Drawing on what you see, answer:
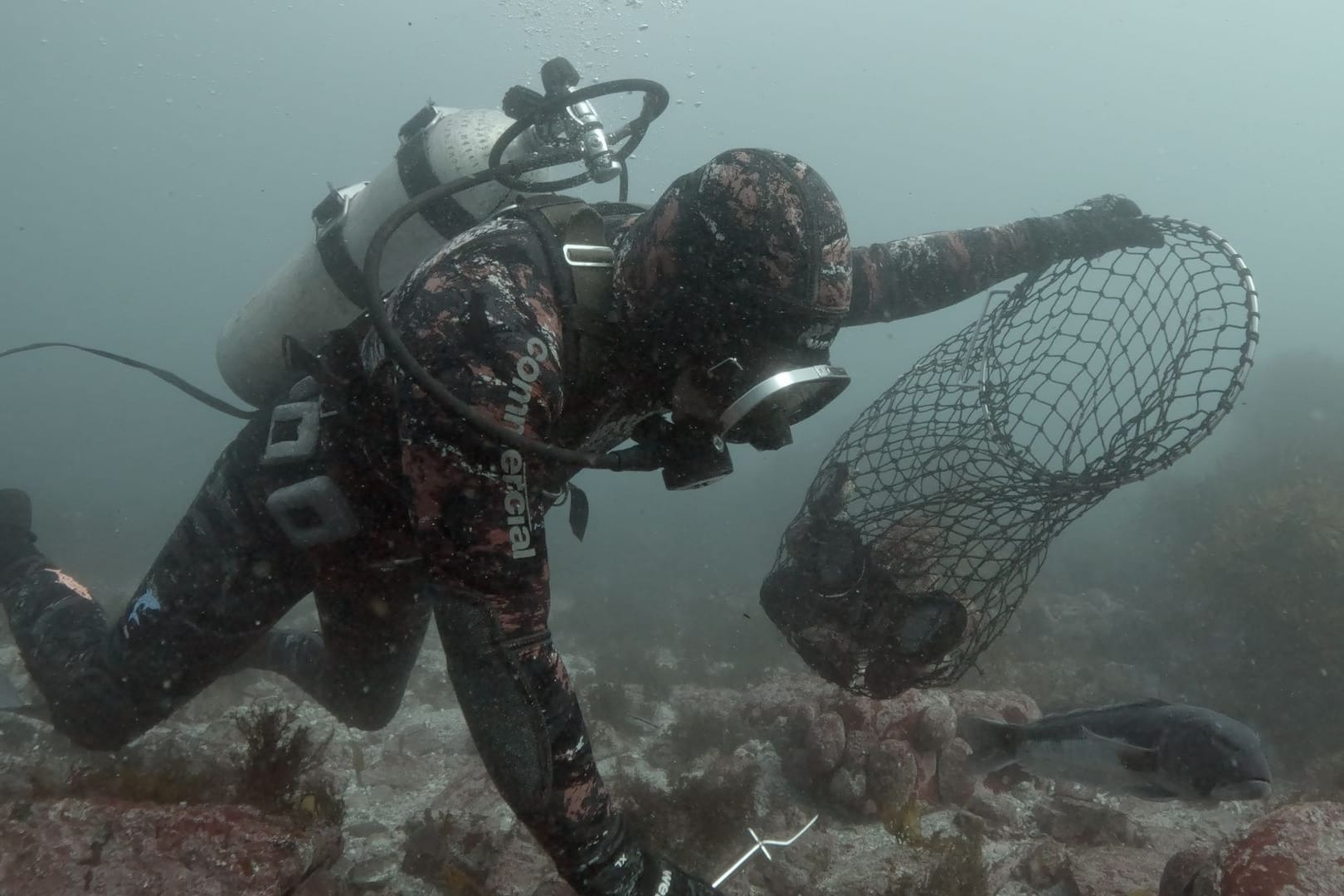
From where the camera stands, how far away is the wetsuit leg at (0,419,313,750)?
320 cm

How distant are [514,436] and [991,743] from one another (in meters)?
3.82

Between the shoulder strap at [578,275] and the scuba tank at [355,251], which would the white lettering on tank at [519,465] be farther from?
the scuba tank at [355,251]

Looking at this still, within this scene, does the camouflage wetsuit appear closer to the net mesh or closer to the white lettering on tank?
the white lettering on tank

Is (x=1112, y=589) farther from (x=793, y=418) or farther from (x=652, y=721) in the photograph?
(x=793, y=418)

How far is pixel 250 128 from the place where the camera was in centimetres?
11275

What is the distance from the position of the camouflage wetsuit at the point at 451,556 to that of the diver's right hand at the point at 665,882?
0.01 meters

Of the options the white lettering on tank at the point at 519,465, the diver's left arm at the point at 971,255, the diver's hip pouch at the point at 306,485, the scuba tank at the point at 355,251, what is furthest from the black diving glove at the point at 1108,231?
the diver's hip pouch at the point at 306,485

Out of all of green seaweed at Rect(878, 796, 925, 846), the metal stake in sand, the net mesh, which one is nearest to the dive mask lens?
the net mesh

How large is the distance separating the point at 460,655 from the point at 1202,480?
18869 mm

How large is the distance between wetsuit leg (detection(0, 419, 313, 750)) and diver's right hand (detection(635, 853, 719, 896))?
211 centimetres

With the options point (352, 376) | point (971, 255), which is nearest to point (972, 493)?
point (971, 255)

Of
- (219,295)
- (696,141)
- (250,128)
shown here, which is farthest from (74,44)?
(696,141)

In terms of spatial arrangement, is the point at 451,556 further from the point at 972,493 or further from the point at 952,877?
the point at 952,877

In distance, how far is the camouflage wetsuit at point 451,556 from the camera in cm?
198
